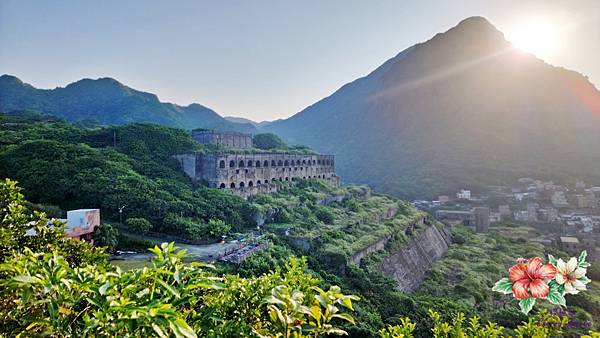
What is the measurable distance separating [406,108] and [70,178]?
4161 inches

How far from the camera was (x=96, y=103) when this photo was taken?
274 ft

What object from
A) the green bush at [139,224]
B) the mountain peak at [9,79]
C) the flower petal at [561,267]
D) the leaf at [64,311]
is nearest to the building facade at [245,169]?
the green bush at [139,224]

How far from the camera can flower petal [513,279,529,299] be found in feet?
8.68

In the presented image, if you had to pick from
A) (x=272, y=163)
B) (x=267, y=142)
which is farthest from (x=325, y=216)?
(x=267, y=142)

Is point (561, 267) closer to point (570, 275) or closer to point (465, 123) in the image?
point (570, 275)

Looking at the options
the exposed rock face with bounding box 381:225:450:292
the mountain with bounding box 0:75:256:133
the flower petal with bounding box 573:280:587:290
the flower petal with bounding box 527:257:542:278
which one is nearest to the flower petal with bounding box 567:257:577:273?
the flower petal with bounding box 573:280:587:290

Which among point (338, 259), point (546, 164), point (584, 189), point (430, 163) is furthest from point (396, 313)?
point (546, 164)

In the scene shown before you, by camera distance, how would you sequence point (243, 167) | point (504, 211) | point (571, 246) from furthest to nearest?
point (504, 211) < point (571, 246) < point (243, 167)

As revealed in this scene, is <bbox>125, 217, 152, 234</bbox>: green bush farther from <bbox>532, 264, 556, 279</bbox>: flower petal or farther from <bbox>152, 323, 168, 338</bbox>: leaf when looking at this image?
<bbox>532, 264, 556, 279</bbox>: flower petal

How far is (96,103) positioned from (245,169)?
72864mm

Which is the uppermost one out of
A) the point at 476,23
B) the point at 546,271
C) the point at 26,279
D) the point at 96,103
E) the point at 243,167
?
the point at 476,23

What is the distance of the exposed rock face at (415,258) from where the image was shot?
2451cm

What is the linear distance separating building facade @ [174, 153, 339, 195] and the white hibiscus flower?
26.2m

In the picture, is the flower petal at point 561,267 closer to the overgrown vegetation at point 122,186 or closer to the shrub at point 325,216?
the overgrown vegetation at point 122,186
